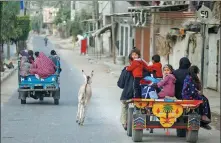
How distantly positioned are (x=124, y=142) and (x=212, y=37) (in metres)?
14.1

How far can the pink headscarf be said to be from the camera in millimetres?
17906

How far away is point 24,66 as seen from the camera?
1894 cm

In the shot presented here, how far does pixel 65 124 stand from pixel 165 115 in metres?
3.84

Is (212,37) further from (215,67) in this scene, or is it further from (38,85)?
(38,85)

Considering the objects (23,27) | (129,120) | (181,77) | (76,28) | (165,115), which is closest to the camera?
(165,115)

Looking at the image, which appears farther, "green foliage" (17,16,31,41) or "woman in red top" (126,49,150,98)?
"green foliage" (17,16,31,41)

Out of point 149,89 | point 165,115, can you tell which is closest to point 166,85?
point 149,89

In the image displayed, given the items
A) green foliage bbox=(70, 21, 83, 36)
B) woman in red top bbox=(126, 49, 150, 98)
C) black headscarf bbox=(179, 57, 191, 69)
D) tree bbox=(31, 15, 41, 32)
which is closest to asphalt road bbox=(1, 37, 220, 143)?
woman in red top bbox=(126, 49, 150, 98)

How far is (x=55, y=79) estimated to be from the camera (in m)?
19.0

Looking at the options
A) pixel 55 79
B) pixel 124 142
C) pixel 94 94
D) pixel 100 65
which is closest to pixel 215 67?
pixel 94 94

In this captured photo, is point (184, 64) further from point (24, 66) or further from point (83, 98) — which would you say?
point (24, 66)

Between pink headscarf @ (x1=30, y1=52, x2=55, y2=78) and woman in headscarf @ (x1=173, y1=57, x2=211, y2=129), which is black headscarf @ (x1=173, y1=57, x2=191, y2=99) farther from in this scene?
pink headscarf @ (x1=30, y1=52, x2=55, y2=78)

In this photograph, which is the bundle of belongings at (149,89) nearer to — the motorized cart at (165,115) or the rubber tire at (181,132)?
the motorized cart at (165,115)

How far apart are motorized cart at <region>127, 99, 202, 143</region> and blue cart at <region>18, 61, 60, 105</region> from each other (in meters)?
7.05
